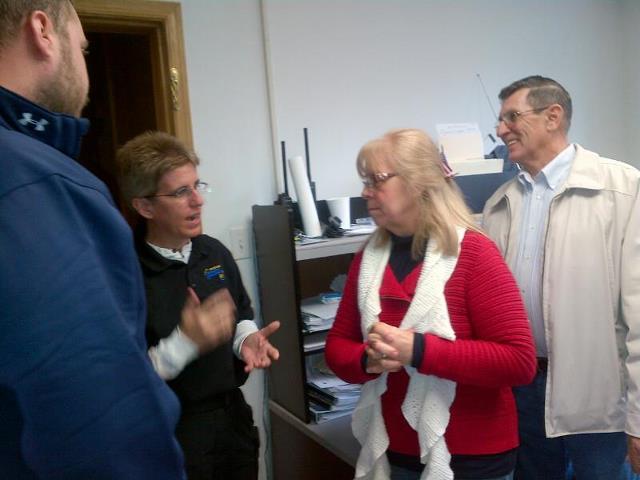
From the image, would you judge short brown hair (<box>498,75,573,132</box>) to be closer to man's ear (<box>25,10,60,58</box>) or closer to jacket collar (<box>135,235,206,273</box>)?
jacket collar (<box>135,235,206,273</box>)

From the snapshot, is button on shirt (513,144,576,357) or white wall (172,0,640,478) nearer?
button on shirt (513,144,576,357)

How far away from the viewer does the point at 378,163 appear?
135 centimetres

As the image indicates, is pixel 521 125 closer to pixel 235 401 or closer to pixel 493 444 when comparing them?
pixel 493 444

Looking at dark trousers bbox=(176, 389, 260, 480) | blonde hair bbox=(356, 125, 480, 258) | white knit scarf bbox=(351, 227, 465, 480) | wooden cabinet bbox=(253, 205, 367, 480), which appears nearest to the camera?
white knit scarf bbox=(351, 227, 465, 480)

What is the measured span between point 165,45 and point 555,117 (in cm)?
140

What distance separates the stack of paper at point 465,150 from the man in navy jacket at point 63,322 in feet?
5.82

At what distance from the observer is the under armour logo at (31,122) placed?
28.7 inches

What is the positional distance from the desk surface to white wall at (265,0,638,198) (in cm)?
96

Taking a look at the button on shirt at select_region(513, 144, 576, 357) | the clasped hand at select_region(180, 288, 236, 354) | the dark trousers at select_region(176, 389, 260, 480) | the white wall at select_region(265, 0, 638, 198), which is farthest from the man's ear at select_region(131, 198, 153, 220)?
the button on shirt at select_region(513, 144, 576, 357)

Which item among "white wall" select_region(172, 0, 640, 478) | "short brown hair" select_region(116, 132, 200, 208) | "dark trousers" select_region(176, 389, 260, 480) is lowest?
"dark trousers" select_region(176, 389, 260, 480)

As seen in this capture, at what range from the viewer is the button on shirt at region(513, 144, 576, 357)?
1588 mm

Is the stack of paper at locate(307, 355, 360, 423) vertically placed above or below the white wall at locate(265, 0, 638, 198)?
below

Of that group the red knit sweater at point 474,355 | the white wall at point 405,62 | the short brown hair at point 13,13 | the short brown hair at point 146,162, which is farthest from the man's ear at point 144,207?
the white wall at point 405,62

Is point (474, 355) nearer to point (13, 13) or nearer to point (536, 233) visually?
point (536, 233)
